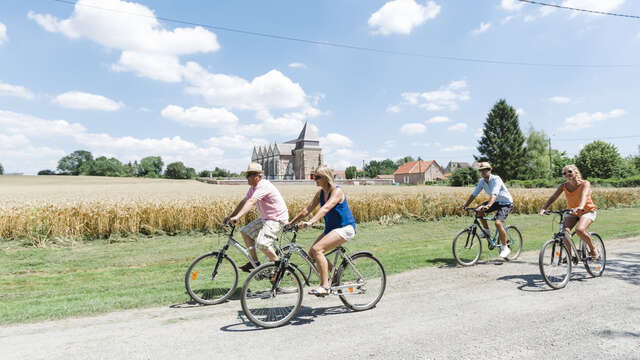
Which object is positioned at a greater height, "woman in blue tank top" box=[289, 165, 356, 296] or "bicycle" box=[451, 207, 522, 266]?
"woman in blue tank top" box=[289, 165, 356, 296]

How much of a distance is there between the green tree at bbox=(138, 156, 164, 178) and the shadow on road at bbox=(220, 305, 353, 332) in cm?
15901

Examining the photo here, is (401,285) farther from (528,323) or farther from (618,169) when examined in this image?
(618,169)

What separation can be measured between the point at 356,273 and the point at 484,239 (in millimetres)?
4671

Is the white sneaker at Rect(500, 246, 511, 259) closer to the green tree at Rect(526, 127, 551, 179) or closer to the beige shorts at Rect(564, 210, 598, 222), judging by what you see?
the beige shorts at Rect(564, 210, 598, 222)

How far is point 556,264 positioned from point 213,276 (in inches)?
230

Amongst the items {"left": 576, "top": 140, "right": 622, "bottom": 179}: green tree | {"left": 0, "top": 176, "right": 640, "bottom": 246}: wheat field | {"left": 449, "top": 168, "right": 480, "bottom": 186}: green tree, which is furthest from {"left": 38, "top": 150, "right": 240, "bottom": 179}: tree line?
{"left": 0, "top": 176, "right": 640, "bottom": 246}: wheat field

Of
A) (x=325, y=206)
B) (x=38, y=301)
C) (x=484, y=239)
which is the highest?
(x=325, y=206)

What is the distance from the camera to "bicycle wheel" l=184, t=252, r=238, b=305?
550cm

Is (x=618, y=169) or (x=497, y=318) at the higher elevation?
(x=618, y=169)

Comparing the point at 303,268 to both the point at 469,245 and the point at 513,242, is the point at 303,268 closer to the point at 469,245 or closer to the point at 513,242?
the point at 469,245

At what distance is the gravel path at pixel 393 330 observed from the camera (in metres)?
3.73

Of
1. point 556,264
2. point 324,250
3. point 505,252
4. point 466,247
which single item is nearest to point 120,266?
point 324,250

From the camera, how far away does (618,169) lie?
64938 millimetres

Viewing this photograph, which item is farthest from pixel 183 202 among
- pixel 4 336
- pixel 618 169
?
pixel 618 169
